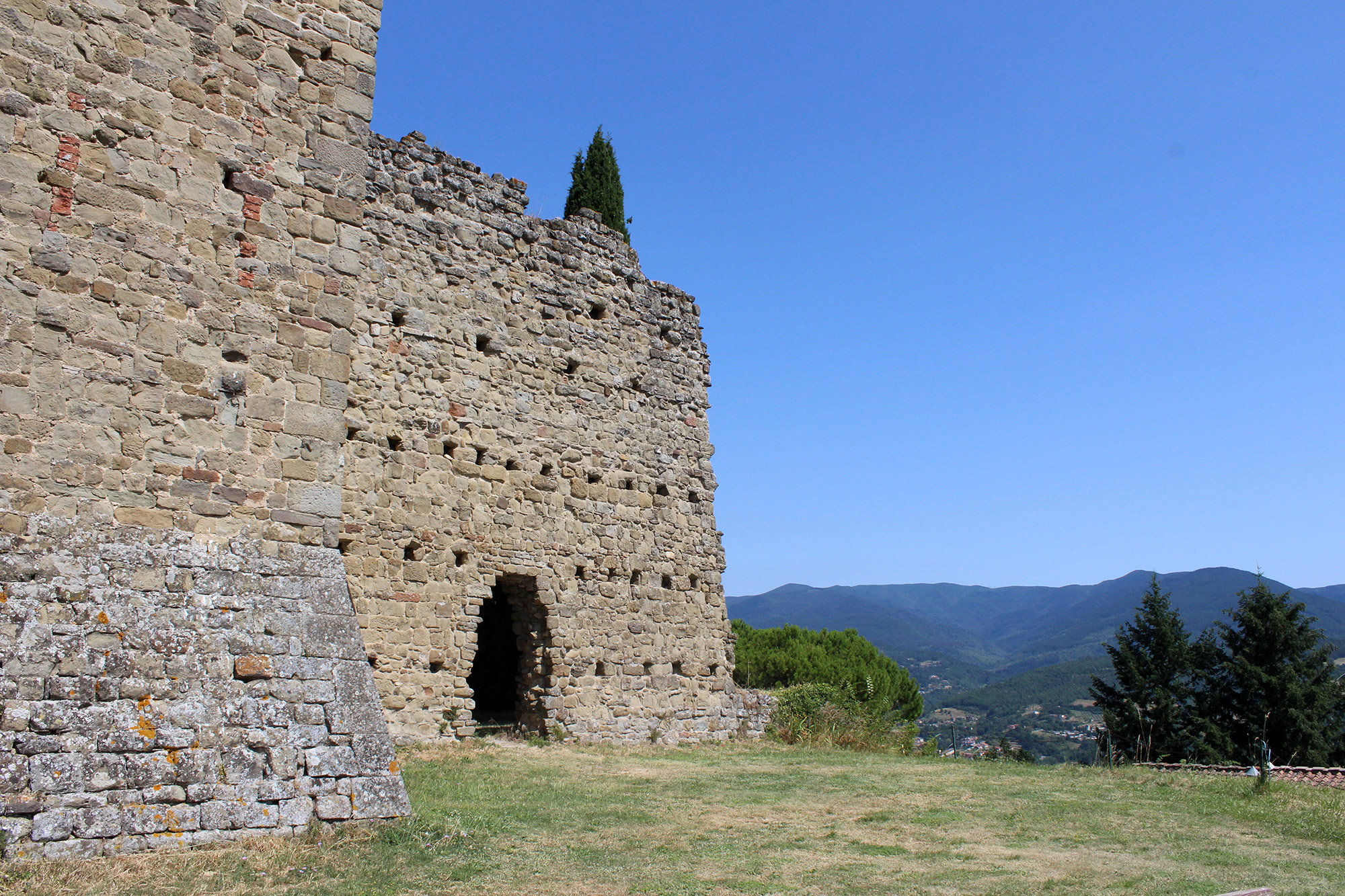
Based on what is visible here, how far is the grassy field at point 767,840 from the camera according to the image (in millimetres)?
4520

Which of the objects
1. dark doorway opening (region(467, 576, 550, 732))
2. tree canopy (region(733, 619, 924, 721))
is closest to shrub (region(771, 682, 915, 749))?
dark doorway opening (region(467, 576, 550, 732))

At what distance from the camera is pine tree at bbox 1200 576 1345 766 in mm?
26125

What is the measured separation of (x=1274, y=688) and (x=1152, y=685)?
3459 mm

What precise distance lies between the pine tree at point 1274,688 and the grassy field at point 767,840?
21.2 metres

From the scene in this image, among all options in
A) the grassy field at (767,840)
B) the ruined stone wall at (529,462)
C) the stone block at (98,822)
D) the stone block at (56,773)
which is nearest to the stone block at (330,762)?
the grassy field at (767,840)

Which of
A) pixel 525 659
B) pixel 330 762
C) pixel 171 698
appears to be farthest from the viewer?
pixel 525 659

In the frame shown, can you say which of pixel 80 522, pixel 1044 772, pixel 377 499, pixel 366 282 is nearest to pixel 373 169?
pixel 366 282

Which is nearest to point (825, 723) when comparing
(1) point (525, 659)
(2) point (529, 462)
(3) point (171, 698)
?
(1) point (525, 659)

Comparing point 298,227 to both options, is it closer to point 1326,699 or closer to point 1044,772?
point 1044,772

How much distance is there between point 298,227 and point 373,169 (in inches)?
171

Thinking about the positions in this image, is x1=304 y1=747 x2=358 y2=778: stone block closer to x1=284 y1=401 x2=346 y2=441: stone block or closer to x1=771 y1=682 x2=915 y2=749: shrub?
x1=284 y1=401 x2=346 y2=441: stone block

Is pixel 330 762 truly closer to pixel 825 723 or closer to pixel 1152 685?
pixel 825 723

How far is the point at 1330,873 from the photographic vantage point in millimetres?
5645

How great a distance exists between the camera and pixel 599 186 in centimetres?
2170
